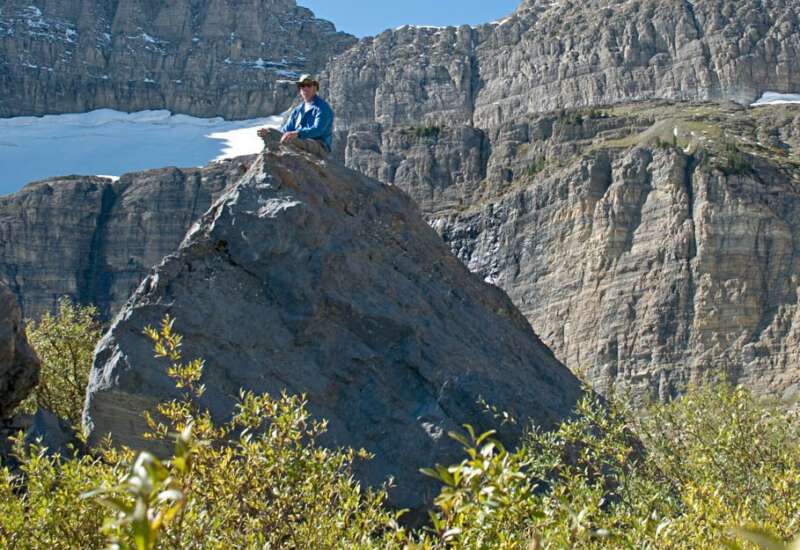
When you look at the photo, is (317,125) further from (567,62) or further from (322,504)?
(567,62)

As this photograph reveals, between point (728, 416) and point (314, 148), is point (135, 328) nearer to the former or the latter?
point (314, 148)

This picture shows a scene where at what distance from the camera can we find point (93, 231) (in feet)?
317

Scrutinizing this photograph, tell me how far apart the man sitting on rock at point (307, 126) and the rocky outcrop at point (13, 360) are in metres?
3.60

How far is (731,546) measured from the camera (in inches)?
110

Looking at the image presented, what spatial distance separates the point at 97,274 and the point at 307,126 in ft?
282

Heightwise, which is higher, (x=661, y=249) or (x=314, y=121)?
(x=314, y=121)

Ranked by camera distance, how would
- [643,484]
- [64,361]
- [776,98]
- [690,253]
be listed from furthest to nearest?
[776,98], [690,253], [64,361], [643,484]

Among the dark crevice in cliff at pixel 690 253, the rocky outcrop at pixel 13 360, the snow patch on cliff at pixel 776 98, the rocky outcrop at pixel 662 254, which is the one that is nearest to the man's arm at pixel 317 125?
the rocky outcrop at pixel 13 360

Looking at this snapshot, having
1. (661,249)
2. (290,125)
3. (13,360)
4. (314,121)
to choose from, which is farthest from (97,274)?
(13,360)

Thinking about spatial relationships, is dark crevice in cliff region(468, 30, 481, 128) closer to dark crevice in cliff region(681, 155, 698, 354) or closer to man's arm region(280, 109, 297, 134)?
dark crevice in cliff region(681, 155, 698, 354)

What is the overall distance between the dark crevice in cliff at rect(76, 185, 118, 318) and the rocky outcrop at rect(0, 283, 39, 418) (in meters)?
84.4

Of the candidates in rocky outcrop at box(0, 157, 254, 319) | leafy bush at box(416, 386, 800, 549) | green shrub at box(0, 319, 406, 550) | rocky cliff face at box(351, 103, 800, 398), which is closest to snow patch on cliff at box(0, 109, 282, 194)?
rocky outcrop at box(0, 157, 254, 319)

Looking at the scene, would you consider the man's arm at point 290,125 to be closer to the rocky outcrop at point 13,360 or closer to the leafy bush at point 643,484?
the rocky outcrop at point 13,360

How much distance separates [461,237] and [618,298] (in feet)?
53.5
